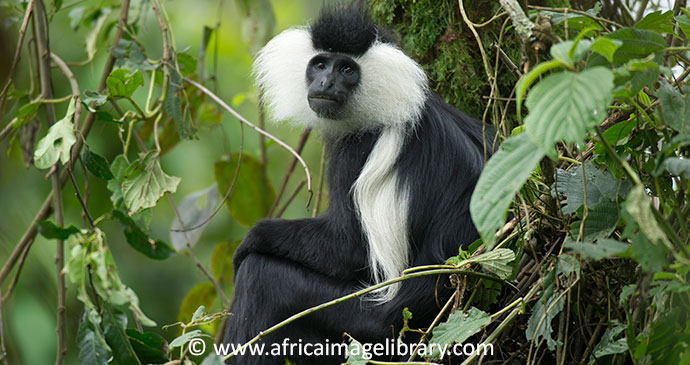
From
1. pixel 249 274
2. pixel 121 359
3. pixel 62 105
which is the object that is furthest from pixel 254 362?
pixel 62 105

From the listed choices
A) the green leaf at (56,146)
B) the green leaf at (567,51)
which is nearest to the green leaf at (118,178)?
the green leaf at (56,146)

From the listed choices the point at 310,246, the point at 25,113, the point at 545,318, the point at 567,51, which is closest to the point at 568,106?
the point at 567,51

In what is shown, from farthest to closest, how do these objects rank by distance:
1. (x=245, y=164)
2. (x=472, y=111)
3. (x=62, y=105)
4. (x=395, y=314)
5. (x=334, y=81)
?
(x=62, y=105), (x=245, y=164), (x=472, y=111), (x=334, y=81), (x=395, y=314)

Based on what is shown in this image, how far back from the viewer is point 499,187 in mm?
1346

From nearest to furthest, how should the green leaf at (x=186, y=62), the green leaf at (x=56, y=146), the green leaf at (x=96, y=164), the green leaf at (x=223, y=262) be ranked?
the green leaf at (x=56, y=146) < the green leaf at (x=96, y=164) < the green leaf at (x=186, y=62) < the green leaf at (x=223, y=262)

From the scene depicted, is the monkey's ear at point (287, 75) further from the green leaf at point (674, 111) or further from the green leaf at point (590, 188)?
the green leaf at point (674, 111)

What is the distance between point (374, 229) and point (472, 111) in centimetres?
107

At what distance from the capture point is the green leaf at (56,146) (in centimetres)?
245

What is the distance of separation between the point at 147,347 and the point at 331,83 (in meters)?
1.55

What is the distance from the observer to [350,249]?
2.96 m

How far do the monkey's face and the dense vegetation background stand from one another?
458 millimetres

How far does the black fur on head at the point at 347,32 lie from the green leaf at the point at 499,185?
2024 mm

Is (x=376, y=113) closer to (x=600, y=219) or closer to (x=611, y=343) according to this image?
(x=600, y=219)

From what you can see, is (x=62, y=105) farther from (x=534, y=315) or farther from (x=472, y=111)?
(x=534, y=315)
